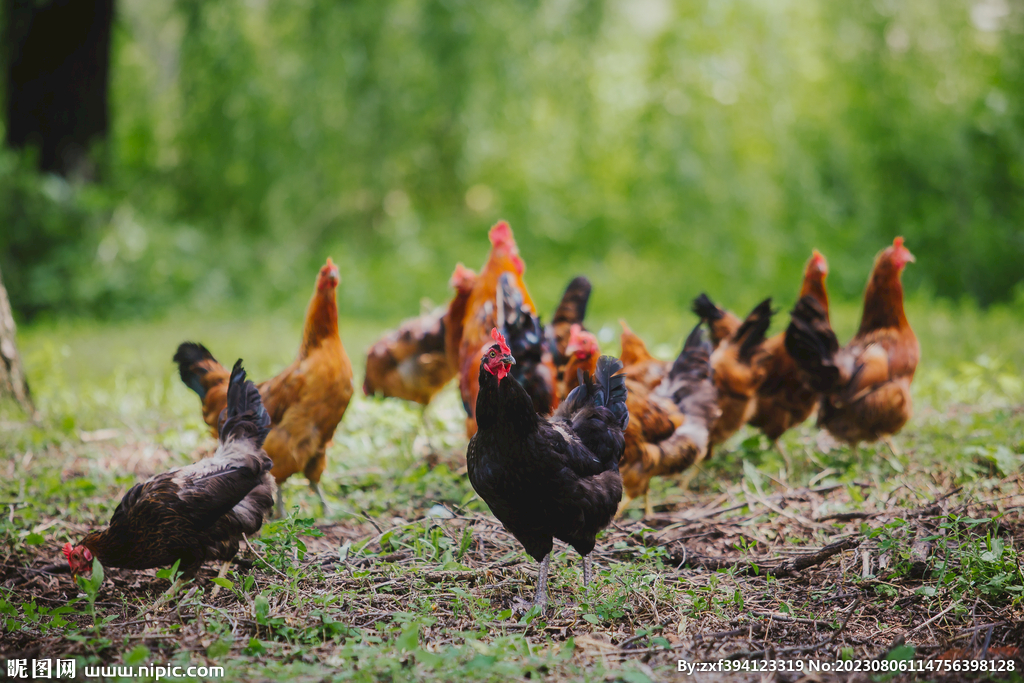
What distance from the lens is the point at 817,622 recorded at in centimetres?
305

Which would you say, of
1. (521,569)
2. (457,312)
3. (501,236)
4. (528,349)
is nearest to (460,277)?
(457,312)

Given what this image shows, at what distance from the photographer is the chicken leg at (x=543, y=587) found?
323cm

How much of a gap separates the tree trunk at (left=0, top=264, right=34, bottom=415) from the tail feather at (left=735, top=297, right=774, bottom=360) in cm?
493

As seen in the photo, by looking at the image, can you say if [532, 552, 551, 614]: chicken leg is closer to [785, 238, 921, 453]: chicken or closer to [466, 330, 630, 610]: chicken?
[466, 330, 630, 610]: chicken

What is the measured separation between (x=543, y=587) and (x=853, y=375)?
9.19 ft

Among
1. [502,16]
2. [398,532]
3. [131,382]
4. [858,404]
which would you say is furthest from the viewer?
[502,16]

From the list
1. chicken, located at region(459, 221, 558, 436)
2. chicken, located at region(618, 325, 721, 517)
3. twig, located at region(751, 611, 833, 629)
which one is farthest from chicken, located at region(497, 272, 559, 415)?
twig, located at region(751, 611, 833, 629)

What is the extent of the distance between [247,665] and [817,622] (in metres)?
2.16

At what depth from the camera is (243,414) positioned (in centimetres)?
380

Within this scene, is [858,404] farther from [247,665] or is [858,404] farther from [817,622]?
[247,665]

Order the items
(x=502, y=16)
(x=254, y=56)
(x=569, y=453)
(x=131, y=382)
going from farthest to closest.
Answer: (x=254, y=56) → (x=502, y=16) → (x=131, y=382) → (x=569, y=453)

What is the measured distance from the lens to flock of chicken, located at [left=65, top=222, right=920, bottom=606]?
3289 mm

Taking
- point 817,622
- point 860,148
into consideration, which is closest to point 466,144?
point 860,148

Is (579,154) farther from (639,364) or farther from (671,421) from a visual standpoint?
(671,421)
